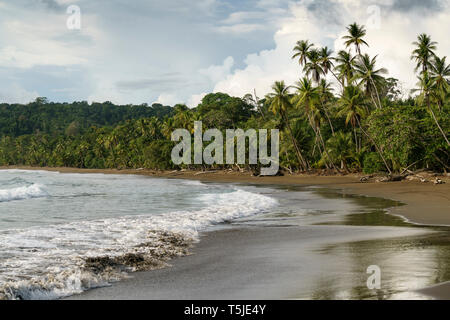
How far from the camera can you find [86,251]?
30.2 ft

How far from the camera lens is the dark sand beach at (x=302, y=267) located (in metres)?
5.72

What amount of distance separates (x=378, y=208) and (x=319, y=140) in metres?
32.0

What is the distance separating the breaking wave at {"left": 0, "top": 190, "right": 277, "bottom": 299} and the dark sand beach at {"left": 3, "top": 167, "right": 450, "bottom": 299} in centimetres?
43

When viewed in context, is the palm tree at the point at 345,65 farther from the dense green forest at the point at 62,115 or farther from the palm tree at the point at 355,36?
the dense green forest at the point at 62,115

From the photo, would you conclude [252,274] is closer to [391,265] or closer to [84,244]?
[391,265]

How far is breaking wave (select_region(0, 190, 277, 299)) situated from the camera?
6.60 m

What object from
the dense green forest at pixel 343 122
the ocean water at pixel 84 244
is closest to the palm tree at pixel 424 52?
the dense green forest at pixel 343 122

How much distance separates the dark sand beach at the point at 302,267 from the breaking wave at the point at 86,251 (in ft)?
1.40

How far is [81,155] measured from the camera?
11656 cm

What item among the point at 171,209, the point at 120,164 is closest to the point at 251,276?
the point at 171,209

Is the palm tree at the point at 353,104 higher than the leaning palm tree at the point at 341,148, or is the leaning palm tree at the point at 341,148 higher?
the palm tree at the point at 353,104

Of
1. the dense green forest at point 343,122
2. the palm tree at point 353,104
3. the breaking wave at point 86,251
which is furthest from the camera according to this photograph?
the palm tree at point 353,104

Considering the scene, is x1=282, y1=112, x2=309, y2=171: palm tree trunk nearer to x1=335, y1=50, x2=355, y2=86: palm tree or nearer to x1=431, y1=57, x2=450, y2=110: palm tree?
x1=335, y1=50, x2=355, y2=86: palm tree
